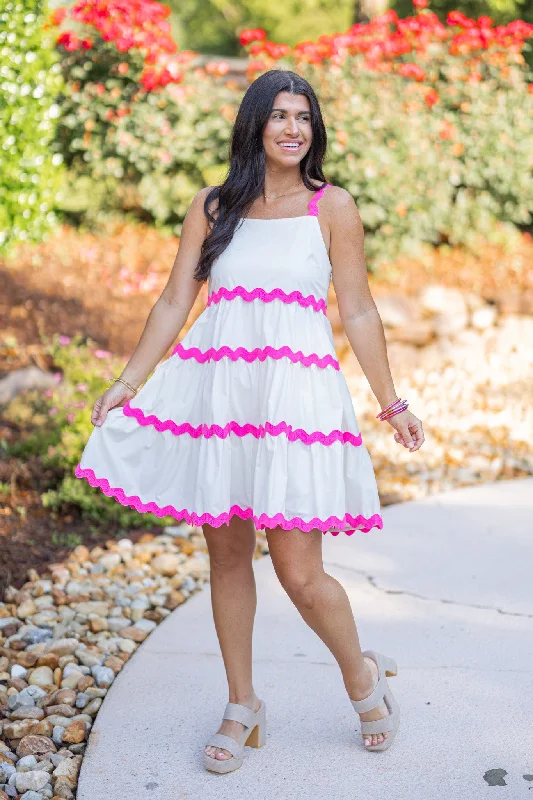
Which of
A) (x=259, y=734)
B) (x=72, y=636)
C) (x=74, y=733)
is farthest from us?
(x=72, y=636)

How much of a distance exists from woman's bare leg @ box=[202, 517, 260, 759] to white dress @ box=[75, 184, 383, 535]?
0.13 metres

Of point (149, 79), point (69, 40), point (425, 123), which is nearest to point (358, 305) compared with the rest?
point (425, 123)

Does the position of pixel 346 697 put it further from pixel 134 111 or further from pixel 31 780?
pixel 134 111

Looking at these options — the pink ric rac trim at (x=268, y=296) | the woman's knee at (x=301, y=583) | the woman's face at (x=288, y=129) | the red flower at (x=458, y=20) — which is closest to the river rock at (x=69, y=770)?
the woman's knee at (x=301, y=583)

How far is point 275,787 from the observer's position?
2.18 meters

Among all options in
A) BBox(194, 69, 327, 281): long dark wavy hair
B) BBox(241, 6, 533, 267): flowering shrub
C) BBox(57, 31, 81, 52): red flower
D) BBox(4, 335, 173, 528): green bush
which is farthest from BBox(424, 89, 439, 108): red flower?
BBox(194, 69, 327, 281): long dark wavy hair

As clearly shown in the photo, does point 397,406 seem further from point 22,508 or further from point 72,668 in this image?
point 22,508

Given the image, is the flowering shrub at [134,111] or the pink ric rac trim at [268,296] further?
the flowering shrub at [134,111]

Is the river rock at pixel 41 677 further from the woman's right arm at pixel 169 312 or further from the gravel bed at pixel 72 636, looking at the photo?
the woman's right arm at pixel 169 312

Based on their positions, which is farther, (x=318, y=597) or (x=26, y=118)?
(x=26, y=118)

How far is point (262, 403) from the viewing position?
2.13m

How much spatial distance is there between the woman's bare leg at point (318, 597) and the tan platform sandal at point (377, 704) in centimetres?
1

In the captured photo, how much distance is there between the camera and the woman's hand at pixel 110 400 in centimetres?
226

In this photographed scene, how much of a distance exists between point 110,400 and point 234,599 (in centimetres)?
53
